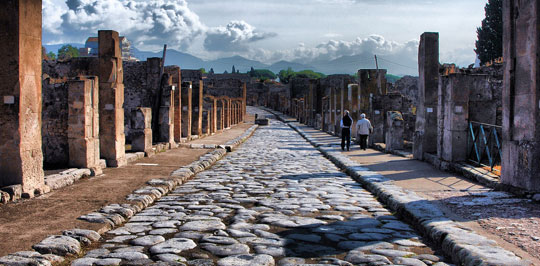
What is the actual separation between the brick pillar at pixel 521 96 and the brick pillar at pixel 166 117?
11.2m

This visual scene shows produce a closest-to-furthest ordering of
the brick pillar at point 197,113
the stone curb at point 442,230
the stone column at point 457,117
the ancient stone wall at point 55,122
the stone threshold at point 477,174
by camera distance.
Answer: the stone curb at point 442,230
the stone threshold at point 477,174
the ancient stone wall at point 55,122
the stone column at point 457,117
the brick pillar at point 197,113

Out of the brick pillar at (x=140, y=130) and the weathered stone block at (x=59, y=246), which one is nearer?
the weathered stone block at (x=59, y=246)

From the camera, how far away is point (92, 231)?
5.06m

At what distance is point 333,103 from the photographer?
96.6 ft

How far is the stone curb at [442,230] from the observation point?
4.07 meters

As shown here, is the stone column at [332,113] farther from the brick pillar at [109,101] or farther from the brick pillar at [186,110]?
the brick pillar at [109,101]

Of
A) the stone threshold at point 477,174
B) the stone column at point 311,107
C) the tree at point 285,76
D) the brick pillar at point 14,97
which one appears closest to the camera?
the brick pillar at point 14,97

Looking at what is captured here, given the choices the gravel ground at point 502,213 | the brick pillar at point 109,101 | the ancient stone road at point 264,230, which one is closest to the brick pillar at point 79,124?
the brick pillar at point 109,101

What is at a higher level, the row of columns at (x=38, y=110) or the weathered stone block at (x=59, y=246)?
the row of columns at (x=38, y=110)

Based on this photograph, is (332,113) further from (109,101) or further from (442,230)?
(442,230)

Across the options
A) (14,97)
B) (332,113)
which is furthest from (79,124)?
(332,113)

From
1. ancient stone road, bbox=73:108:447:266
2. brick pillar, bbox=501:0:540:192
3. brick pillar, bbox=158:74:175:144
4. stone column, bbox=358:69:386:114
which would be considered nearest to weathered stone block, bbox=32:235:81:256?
ancient stone road, bbox=73:108:447:266

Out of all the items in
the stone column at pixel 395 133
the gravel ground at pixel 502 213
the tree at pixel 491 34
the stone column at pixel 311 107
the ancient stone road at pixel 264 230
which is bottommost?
the ancient stone road at pixel 264 230

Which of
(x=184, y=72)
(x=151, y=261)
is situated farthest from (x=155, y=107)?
(x=184, y=72)
